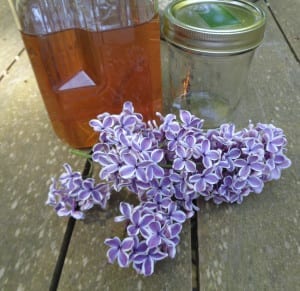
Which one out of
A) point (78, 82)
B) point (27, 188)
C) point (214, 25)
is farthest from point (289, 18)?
point (27, 188)

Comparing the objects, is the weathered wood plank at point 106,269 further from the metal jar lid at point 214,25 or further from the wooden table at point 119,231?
the metal jar lid at point 214,25

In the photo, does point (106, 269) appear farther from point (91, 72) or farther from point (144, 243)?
point (91, 72)

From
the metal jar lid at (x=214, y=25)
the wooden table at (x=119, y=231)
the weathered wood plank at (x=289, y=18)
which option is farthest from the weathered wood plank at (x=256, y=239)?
the weathered wood plank at (x=289, y=18)

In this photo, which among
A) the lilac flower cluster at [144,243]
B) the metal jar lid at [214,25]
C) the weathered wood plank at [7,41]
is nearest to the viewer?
the lilac flower cluster at [144,243]

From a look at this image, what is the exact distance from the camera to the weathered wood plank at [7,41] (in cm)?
62

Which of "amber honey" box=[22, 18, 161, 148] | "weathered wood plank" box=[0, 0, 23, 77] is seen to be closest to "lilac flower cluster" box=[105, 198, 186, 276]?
"amber honey" box=[22, 18, 161, 148]

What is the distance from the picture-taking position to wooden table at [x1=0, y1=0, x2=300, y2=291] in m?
0.30

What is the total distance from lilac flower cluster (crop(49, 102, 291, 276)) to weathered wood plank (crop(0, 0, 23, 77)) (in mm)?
350

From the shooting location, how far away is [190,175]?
0.33m

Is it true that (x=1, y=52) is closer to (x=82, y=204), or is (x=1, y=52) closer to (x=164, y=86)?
(x=164, y=86)

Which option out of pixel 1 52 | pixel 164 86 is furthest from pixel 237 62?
pixel 1 52

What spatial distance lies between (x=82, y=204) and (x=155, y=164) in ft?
0.28

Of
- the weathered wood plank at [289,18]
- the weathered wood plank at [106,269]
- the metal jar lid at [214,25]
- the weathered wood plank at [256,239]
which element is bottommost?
the weathered wood plank at [289,18]

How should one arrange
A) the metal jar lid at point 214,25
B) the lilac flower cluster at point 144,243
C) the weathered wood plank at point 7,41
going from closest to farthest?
the lilac flower cluster at point 144,243, the metal jar lid at point 214,25, the weathered wood plank at point 7,41
